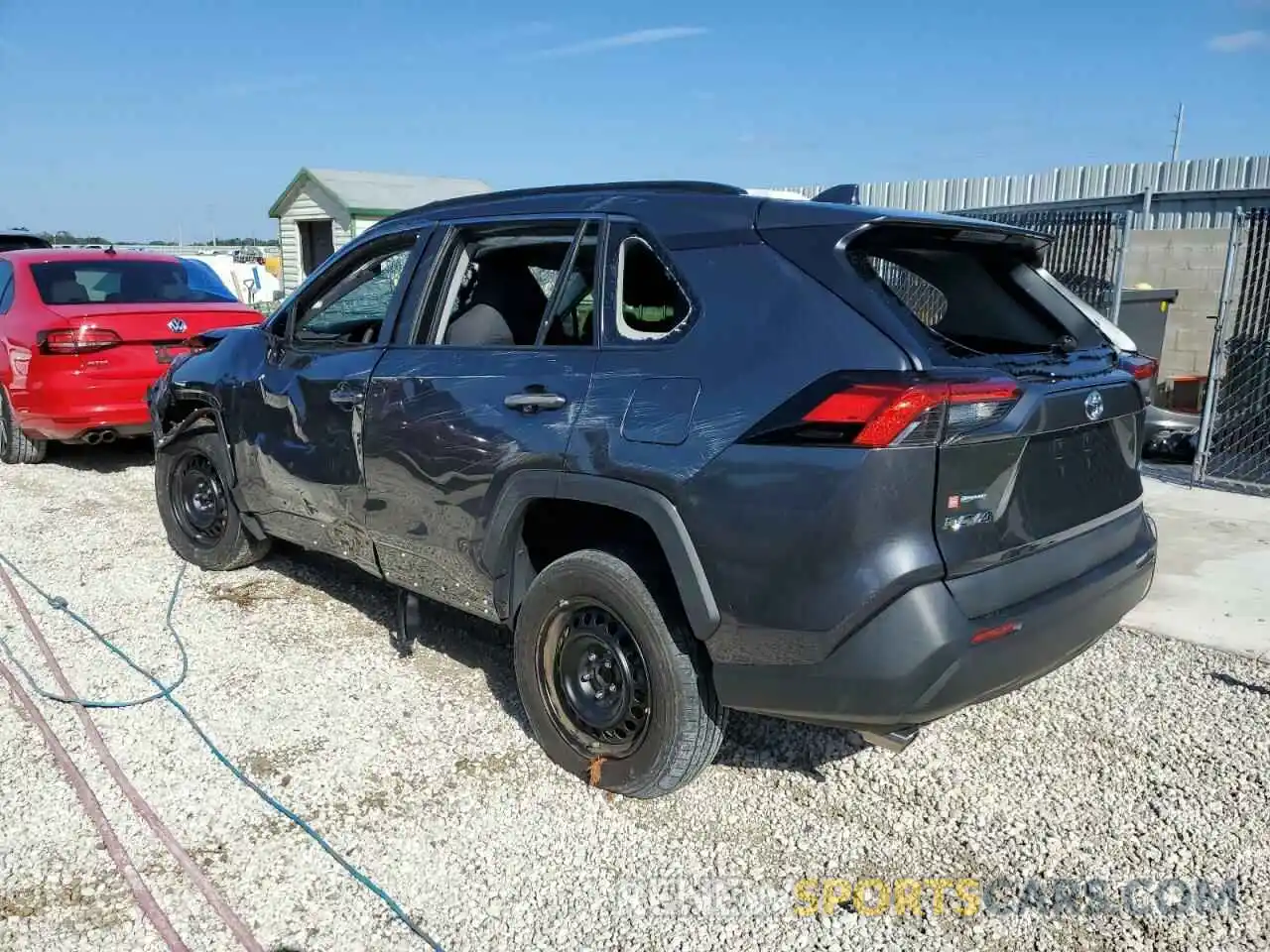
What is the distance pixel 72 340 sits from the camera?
7250 millimetres

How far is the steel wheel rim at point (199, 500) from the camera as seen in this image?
5.41m

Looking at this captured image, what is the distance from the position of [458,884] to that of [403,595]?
1.56 m

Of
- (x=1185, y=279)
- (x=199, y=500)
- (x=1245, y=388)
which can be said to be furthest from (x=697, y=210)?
(x=1185, y=279)

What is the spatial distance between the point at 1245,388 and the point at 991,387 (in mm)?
7226

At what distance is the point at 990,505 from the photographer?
2.66 m

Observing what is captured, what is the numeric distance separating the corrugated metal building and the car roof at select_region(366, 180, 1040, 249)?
22.9 ft

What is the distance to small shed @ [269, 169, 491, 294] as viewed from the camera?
24.3 meters

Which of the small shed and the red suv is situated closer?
the red suv

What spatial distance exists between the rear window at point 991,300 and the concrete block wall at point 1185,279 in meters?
7.62

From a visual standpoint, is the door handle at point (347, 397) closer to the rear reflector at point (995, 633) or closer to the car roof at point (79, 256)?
the rear reflector at point (995, 633)

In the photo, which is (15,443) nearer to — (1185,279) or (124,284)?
(124,284)

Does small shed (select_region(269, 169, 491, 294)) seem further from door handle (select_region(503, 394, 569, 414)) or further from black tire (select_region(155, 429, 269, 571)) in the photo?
door handle (select_region(503, 394, 569, 414))

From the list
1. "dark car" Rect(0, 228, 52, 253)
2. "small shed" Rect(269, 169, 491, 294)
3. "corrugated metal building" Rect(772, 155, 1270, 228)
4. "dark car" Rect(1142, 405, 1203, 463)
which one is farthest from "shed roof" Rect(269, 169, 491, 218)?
"dark car" Rect(1142, 405, 1203, 463)

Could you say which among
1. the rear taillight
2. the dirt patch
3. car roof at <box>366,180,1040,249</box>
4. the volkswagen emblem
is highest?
car roof at <box>366,180,1040,249</box>
